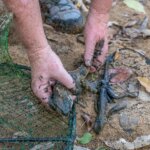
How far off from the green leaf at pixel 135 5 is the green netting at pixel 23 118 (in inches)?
37.8

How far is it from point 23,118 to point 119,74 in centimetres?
49

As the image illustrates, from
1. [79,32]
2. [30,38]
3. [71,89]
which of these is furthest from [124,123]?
[79,32]

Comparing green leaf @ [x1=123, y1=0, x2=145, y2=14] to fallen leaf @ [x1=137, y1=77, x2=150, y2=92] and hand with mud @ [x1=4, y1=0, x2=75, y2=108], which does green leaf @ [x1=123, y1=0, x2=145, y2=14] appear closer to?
fallen leaf @ [x1=137, y1=77, x2=150, y2=92]

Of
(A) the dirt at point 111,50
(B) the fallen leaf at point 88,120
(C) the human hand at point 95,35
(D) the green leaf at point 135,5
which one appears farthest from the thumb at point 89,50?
(D) the green leaf at point 135,5

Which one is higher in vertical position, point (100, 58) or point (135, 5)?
point (100, 58)

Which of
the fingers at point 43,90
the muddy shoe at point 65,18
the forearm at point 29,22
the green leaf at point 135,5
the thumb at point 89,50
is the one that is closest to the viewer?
the forearm at point 29,22

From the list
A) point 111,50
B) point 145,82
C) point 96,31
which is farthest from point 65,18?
point 145,82

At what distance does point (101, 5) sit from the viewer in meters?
2.00

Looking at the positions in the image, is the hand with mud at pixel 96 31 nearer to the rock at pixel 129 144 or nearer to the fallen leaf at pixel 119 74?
the fallen leaf at pixel 119 74

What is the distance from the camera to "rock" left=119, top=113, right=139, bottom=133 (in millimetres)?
1861

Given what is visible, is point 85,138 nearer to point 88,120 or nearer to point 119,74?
point 88,120

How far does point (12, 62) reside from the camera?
6.51 ft

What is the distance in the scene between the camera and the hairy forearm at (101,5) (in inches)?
78.6

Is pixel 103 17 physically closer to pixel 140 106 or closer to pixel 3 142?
pixel 140 106
